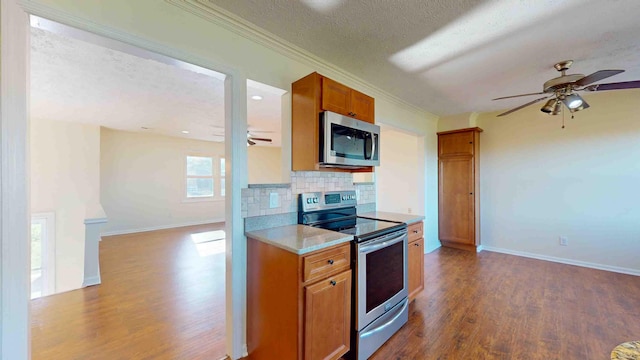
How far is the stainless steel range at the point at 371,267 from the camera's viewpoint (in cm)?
179

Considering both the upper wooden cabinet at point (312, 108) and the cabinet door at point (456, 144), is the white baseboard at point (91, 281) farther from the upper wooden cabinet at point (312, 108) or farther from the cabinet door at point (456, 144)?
the cabinet door at point (456, 144)

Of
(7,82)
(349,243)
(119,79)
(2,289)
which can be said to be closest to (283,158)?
(349,243)

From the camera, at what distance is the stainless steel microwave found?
6.39 ft

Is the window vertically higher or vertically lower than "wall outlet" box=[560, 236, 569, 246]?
higher

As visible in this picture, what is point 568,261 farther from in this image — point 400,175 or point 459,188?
point 400,175

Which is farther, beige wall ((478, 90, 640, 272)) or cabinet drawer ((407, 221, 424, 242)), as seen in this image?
beige wall ((478, 90, 640, 272))

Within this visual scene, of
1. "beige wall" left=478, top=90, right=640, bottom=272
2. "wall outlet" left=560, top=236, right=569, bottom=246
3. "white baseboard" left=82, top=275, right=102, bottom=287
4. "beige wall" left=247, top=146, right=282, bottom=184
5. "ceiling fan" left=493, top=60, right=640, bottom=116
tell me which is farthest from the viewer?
"beige wall" left=247, top=146, right=282, bottom=184

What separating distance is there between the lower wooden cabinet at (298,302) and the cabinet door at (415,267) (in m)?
0.97

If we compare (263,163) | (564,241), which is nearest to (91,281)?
(263,163)

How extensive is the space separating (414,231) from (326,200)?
0.92 meters

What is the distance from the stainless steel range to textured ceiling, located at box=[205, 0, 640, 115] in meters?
1.35

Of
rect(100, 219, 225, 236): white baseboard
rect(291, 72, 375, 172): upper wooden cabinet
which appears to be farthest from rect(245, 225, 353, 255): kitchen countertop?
rect(100, 219, 225, 236): white baseboard

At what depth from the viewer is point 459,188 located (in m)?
4.45

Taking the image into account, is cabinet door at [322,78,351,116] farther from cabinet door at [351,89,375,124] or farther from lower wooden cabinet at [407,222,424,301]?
lower wooden cabinet at [407,222,424,301]
